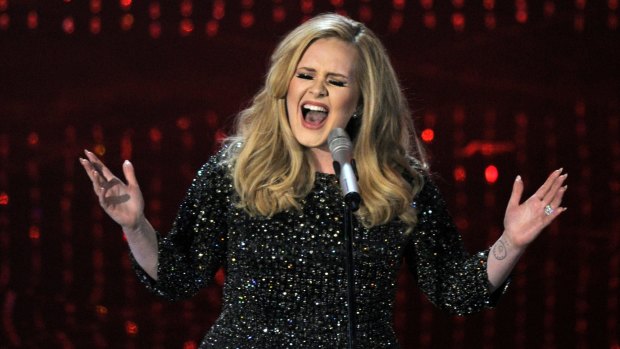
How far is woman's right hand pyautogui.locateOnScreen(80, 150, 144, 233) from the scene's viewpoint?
6.73 feet

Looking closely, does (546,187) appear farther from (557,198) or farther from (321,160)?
(321,160)

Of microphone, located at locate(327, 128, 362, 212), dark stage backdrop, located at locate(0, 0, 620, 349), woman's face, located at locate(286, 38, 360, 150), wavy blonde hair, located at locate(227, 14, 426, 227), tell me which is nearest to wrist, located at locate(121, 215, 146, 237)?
wavy blonde hair, located at locate(227, 14, 426, 227)

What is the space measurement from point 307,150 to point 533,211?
0.51 m

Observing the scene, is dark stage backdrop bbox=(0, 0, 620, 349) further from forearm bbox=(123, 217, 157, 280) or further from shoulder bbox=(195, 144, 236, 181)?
forearm bbox=(123, 217, 157, 280)

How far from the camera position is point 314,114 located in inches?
86.4

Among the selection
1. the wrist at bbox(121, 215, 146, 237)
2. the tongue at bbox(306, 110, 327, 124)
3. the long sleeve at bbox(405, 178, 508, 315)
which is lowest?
the long sleeve at bbox(405, 178, 508, 315)

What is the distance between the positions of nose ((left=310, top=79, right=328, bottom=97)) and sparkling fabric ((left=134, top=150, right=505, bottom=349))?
0.19 meters

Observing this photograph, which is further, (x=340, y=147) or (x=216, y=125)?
(x=216, y=125)

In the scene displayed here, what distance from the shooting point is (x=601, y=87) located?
3547 mm

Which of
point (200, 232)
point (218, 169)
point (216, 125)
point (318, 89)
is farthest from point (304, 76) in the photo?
point (216, 125)

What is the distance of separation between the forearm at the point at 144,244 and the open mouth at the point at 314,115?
1.33 feet

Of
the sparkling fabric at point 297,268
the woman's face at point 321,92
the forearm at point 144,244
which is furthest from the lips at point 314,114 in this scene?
the forearm at point 144,244

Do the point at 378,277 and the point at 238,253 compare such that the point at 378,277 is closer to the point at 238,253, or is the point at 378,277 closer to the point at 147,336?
the point at 238,253

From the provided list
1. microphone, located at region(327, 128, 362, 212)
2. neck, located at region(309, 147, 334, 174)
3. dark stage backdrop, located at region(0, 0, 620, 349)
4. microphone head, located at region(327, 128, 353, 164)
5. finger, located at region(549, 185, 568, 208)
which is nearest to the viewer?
microphone, located at region(327, 128, 362, 212)
